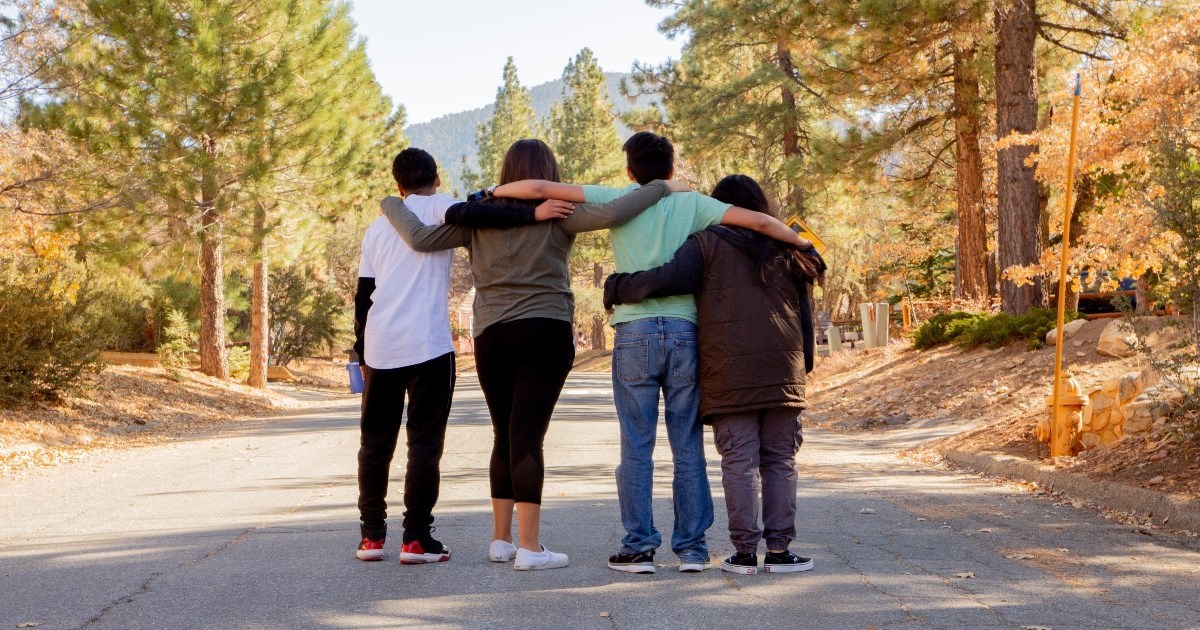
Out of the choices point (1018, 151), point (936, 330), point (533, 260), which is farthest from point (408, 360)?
point (936, 330)

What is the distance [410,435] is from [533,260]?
3.56 ft

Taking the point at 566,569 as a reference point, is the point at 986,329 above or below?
above

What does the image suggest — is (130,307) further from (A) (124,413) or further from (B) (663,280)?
(B) (663,280)

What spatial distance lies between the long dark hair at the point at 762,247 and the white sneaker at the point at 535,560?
1.61 metres

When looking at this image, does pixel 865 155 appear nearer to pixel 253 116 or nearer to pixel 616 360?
pixel 253 116

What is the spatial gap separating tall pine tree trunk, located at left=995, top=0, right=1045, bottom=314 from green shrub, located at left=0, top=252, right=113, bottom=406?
1353 cm

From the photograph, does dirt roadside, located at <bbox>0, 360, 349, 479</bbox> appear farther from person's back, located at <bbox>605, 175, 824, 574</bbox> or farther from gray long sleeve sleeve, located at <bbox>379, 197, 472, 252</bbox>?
person's back, located at <bbox>605, 175, 824, 574</bbox>

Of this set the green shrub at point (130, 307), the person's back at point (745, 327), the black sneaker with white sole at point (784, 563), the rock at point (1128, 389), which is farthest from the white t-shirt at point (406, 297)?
the green shrub at point (130, 307)

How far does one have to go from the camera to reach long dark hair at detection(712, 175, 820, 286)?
18.3 ft

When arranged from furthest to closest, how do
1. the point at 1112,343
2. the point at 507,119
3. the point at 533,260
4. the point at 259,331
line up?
the point at 507,119 → the point at 259,331 → the point at 1112,343 → the point at 533,260

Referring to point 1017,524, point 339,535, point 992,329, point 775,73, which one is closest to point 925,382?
point 992,329

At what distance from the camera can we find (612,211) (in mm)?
5469

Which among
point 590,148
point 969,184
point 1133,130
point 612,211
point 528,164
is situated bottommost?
point 612,211

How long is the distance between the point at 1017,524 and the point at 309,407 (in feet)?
63.2
